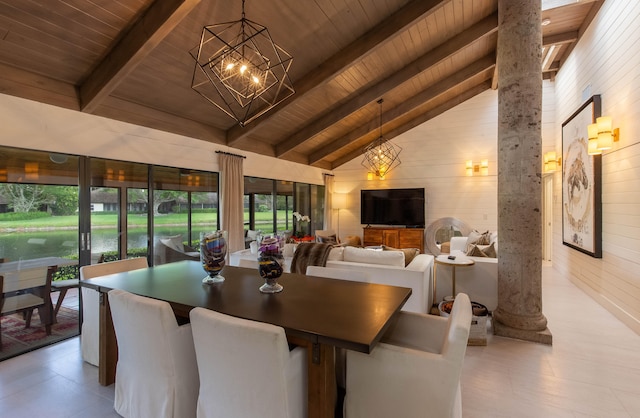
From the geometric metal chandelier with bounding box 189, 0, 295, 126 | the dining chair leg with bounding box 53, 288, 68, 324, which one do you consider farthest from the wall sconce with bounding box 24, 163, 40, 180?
the geometric metal chandelier with bounding box 189, 0, 295, 126

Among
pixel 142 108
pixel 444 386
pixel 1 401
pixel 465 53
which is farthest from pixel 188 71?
pixel 465 53

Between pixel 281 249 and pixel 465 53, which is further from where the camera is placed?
pixel 465 53

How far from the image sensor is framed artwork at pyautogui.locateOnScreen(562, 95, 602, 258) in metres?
4.03

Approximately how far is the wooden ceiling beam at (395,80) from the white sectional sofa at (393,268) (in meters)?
3.25

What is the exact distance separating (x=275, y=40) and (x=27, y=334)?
4352 millimetres

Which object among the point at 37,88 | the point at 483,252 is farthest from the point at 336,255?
the point at 37,88

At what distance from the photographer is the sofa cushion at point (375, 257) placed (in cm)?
360

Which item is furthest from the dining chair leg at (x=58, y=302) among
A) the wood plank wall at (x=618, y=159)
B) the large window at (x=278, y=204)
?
the wood plank wall at (x=618, y=159)

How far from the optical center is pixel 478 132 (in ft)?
24.8

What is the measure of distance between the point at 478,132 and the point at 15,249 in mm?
8745

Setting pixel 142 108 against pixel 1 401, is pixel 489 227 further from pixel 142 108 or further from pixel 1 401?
pixel 1 401

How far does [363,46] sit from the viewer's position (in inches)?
166

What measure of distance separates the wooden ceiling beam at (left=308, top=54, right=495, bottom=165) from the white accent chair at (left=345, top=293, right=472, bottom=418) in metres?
6.06

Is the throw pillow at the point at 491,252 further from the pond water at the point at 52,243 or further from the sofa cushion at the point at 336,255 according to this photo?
the pond water at the point at 52,243
